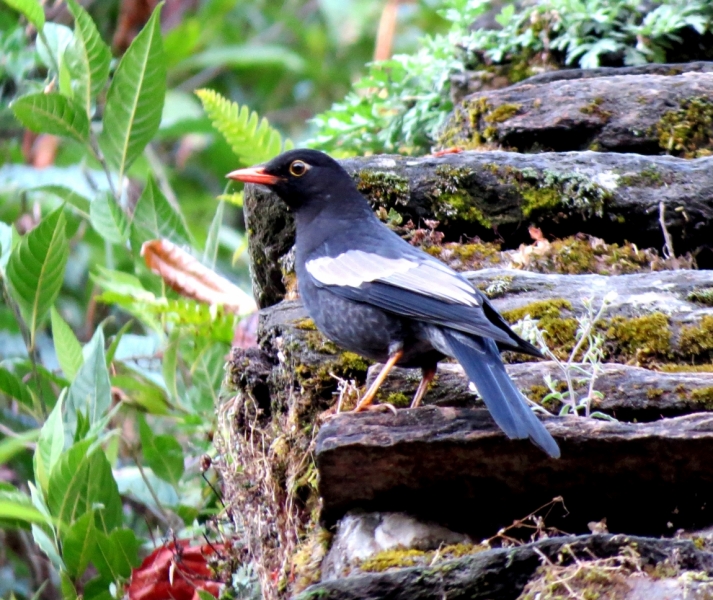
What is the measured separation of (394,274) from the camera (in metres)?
3.76

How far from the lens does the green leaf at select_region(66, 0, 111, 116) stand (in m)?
5.30

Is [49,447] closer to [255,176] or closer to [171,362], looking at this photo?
[171,362]

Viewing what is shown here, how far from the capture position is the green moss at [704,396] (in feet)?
10.3

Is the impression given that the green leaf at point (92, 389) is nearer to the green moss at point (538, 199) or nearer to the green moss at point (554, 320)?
the green moss at point (554, 320)

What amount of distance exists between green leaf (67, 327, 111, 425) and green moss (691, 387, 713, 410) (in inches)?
106

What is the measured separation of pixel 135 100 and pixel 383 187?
1.66 m

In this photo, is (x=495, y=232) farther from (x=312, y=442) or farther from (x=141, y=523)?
(x=141, y=523)

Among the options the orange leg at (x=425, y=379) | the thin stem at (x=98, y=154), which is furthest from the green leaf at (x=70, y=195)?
the orange leg at (x=425, y=379)

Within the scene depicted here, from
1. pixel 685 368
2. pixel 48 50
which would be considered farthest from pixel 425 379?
pixel 48 50

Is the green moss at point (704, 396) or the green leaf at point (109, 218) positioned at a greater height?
the green leaf at point (109, 218)

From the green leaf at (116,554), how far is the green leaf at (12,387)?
0.96 meters

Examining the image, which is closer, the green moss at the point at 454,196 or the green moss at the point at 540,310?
the green moss at the point at 540,310

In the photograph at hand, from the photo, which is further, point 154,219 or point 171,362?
point 154,219

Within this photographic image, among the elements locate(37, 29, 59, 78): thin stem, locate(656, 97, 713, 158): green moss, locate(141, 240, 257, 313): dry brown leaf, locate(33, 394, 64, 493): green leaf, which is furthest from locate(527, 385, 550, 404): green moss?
locate(37, 29, 59, 78): thin stem
